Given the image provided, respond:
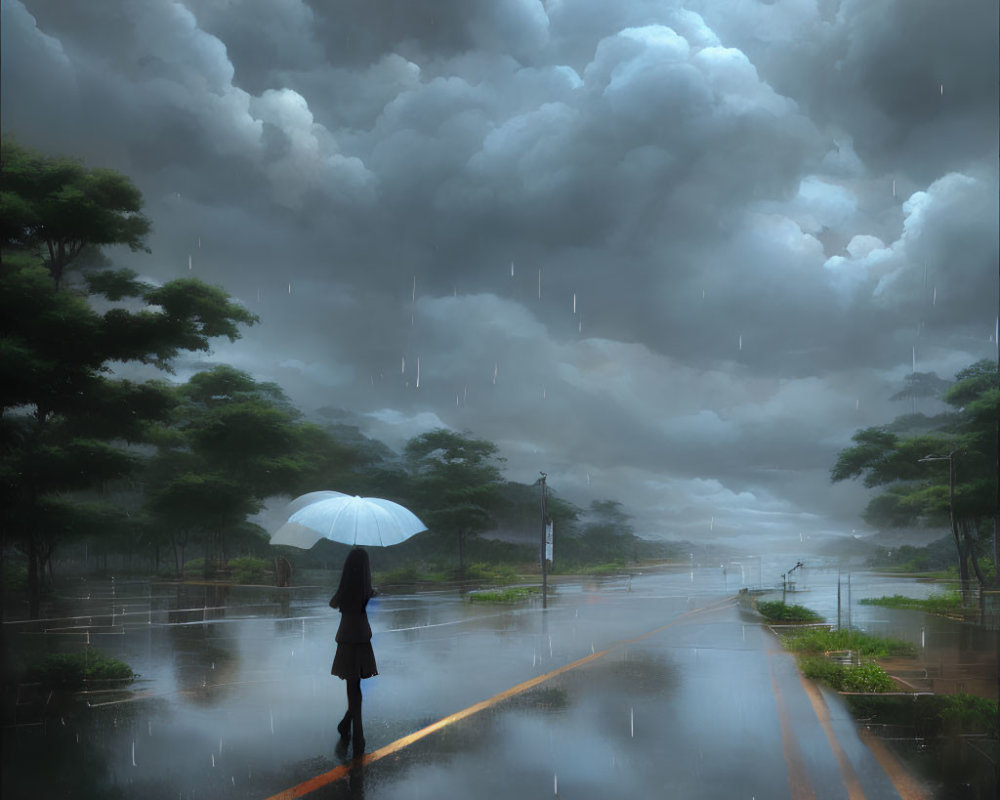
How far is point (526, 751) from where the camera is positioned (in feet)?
23.1

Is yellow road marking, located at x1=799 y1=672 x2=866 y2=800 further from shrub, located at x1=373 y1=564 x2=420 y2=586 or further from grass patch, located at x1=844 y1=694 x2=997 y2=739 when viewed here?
shrub, located at x1=373 y1=564 x2=420 y2=586

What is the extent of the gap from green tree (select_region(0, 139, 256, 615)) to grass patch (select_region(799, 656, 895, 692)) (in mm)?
17868

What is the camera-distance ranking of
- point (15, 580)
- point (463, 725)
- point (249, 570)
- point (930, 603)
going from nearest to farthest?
point (463, 725), point (930, 603), point (15, 580), point (249, 570)

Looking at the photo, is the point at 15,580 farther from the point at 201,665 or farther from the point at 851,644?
the point at 851,644

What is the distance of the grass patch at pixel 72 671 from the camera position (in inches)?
419

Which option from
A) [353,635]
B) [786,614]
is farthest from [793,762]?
[786,614]

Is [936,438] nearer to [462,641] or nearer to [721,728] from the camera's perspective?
[462,641]

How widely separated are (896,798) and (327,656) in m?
9.94

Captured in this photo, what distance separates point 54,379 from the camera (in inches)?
811

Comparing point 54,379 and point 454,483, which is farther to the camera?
point 454,483

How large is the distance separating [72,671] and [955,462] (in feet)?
130

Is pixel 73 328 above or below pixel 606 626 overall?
above

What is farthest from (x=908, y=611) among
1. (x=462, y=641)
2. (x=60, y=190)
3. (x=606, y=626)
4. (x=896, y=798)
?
(x=60, y=190)

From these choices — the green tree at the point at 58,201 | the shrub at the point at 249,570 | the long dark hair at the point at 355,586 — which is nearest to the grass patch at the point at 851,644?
the long dark hair at the point at 355,586
